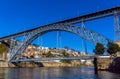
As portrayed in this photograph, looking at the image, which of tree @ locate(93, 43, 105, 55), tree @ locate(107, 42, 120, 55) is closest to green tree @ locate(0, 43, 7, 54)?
tree @ locate(93, 43, 105, 55)

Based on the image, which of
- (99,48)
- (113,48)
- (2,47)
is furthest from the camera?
(2,47)

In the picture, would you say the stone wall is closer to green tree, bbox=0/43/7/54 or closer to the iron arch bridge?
the iron arch bridge

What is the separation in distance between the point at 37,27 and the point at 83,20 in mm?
24169

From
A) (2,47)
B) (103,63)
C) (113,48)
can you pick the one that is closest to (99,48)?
(113,48)

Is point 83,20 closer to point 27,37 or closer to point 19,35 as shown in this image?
point 27,37

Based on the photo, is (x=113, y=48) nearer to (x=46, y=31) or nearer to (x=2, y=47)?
(x=46, y=31)

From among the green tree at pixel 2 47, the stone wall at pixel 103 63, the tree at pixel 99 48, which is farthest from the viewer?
the green tree at pixel 2 47

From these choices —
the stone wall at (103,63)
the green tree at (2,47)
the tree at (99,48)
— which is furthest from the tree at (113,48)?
the green tree at (2,47)

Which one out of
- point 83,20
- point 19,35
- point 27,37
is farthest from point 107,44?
point 19,35

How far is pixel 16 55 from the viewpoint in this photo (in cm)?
10556

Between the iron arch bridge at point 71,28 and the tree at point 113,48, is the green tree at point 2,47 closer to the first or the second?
the iron arch bridge at point 71,28

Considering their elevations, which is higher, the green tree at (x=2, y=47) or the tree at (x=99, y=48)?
the green tree at (x=2, y=47)

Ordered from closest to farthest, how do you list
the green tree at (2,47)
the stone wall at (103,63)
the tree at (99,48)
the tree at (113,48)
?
1. the stone wall at (103,63)
2. the tree at (113,48)
3. the tree at (99,48)
4. the green tree at (2,47)

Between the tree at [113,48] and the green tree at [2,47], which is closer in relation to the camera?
the tree at [113,48]
